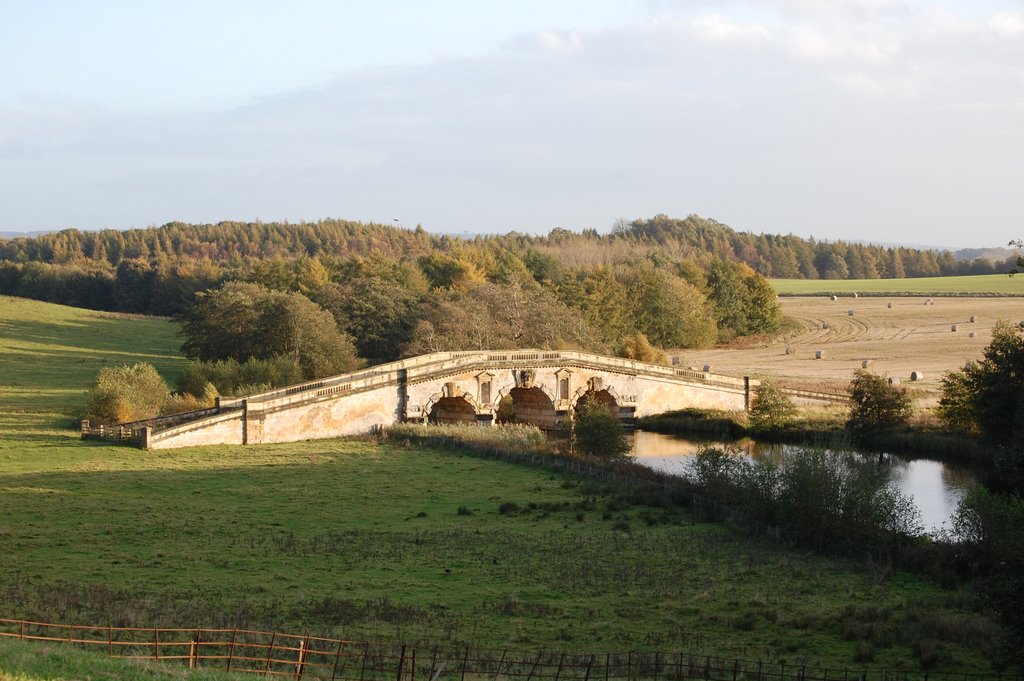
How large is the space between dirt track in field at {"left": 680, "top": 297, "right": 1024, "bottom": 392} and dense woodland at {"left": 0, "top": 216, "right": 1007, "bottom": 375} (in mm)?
6068

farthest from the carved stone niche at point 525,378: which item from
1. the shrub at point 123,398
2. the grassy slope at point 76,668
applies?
the grassy slope at point 76,668

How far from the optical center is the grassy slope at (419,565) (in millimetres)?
25000

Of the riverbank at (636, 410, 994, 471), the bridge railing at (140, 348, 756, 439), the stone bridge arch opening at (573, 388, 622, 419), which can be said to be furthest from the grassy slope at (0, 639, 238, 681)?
the stone bridge arch opening at (573, 388, 622, 419)

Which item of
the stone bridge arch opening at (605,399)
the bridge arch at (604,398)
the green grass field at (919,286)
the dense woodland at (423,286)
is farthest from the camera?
the green grass field at (919,286)

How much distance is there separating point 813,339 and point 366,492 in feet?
233

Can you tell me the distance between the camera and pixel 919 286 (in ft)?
494

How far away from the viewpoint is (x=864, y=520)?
3481 cm

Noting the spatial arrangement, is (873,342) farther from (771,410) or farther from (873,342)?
(771,410)

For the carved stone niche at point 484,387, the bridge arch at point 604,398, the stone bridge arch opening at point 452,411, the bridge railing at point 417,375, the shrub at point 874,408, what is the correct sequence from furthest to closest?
the bridge arch at point 604,398 → the stone bridge arch opening at point 452,411 → the carved stone niche at point 484,387 → the shrub at point 874,408 → the bridge railing at point 417,375

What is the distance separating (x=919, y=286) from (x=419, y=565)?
131 meters

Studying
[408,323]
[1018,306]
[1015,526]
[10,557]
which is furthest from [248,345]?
[1018,306]

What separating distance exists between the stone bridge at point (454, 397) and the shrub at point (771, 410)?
5.22m

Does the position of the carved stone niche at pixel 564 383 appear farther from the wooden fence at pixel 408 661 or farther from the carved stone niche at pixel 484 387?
the wooden fence at pixel 408 661

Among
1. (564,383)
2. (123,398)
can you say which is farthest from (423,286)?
(123,398)
